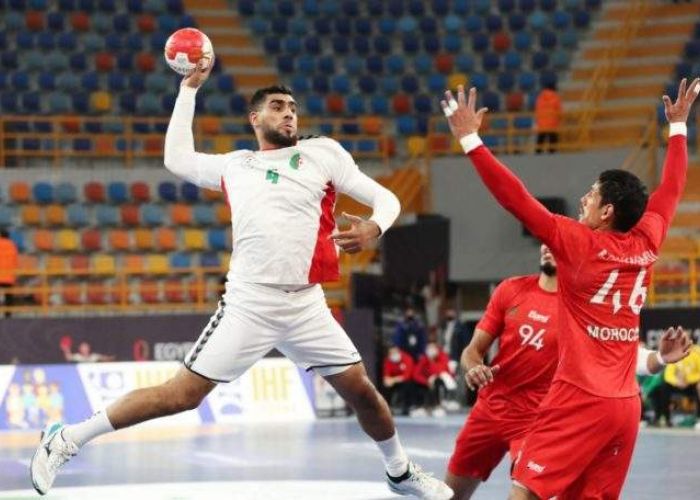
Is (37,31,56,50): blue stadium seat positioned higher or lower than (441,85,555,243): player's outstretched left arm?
higher

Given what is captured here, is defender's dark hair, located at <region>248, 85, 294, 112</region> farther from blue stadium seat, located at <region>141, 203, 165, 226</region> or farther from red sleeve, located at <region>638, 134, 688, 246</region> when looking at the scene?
blue stadium seat, located at <region>141, 203, 165, 226</region>

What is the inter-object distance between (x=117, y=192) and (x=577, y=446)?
1952 cm

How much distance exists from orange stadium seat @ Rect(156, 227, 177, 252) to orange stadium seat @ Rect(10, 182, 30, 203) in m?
2.24

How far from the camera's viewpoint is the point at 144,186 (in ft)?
82.5

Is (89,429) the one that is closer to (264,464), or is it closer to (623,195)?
(623,195)

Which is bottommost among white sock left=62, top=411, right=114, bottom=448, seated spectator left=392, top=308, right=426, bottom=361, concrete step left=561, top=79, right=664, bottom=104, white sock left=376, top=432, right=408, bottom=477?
seated spectator left=392, top=308, right=426, bottom=361

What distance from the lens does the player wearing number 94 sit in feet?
25.1

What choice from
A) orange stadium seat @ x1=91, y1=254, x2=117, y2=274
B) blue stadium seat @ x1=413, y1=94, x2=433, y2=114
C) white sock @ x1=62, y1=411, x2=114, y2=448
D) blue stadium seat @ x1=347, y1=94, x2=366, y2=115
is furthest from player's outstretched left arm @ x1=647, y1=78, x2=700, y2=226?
blue stadium seat @ x1=413, y1=94, x2=433, y2=114

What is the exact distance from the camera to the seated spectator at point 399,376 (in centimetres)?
2042

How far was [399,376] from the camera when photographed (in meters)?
20.5

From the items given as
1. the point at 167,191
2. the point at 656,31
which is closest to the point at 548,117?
the point at 656,31

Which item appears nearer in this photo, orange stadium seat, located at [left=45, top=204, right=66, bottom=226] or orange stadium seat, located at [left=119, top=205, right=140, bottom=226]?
orange stadium seat, located at [left=45, top=204, right=66, bottom=226]

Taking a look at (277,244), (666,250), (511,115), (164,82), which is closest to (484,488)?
(277,244)

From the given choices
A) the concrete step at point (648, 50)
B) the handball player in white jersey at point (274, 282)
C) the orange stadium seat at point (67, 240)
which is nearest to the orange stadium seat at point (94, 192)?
the orange stadium seat at point (67, 240)
